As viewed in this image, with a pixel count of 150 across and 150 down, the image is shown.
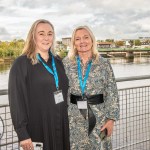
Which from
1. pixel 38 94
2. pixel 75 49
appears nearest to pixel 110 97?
pixel 75 49

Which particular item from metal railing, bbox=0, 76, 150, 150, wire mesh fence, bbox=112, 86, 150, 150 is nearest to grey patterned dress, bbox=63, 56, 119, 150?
metal railing, bbox=0, 76, 150, 150

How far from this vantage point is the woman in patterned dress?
8.91 ft

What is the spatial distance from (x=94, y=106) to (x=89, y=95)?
0.33 feet

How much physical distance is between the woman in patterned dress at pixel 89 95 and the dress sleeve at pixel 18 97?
1.67 feet

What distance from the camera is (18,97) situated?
232cm

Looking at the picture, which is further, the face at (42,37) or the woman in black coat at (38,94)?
the face at (42,37)

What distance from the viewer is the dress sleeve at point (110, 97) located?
2771 millimetres

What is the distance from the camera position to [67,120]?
2.61 meters

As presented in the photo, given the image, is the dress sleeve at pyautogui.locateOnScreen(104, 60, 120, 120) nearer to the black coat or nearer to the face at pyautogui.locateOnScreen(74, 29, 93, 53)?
the face at pyautogui.locateOnScreen(74, 29, 93, 53)

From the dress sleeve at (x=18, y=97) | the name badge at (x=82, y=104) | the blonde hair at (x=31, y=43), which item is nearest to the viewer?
the dress sleeve at (x=18, y=97)

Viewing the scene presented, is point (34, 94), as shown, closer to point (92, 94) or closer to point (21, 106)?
point (21, 106)

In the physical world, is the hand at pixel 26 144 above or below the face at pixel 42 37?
below

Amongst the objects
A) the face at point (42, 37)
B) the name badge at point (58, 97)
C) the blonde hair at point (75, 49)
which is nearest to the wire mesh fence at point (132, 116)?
the blonde hair at point (75, 49)

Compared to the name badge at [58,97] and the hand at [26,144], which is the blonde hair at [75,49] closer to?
the name badge at [58,97]
